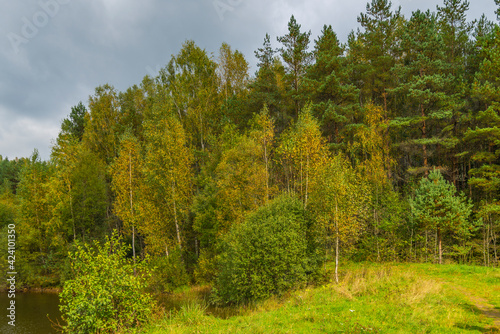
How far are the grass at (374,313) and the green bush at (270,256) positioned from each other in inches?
83.3

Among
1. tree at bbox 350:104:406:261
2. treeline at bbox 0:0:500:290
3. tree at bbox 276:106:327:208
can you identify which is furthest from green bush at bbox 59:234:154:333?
tree at bbox 350:104:406:261

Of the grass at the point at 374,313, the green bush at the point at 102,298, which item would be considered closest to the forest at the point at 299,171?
the grass at the point at 374,313

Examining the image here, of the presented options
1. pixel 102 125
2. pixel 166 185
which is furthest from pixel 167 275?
pixel 102 125

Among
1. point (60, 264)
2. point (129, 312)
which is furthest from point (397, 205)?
point (60, 264)

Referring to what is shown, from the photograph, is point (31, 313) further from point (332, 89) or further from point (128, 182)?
point (332, 89)

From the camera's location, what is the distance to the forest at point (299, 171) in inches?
750

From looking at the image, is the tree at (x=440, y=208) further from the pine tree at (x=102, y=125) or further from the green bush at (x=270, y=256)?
the pine tree at (x=102, y=125)

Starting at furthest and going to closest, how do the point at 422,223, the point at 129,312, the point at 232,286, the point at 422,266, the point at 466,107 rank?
the point at 466,107 → the point at 422,223 → the point at 422,266 → the point at 232,286 → the point at 129,312

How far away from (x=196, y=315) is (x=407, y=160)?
31667mm

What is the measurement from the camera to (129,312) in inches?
389

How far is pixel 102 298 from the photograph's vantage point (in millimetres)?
8977

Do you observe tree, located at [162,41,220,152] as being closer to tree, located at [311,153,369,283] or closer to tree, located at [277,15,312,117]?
tree, located at [277,15,312,117]

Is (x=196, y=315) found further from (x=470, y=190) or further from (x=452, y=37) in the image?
(x=452, y=37)

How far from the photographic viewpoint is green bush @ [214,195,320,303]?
1684 centimetres
